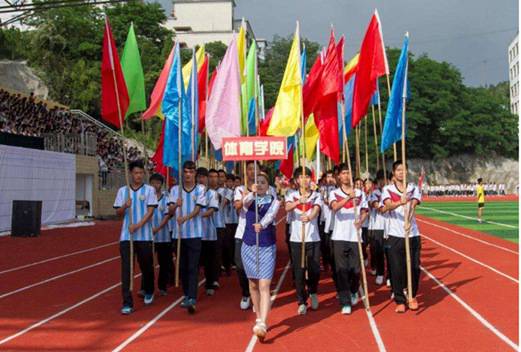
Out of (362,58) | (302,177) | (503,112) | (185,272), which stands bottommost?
(185,272)

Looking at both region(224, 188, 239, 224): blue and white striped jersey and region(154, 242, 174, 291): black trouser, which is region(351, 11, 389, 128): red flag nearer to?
region(224, 188, 239, 224): blue and white striped jersey

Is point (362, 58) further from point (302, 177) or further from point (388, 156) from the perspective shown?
point (388, 156)

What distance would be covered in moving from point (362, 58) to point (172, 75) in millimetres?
2923

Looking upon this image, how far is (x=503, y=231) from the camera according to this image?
63.2 feet

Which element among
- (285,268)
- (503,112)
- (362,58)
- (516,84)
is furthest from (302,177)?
(516,84)

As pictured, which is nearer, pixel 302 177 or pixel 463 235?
pixel 302 177

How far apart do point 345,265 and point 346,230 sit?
1.38ft

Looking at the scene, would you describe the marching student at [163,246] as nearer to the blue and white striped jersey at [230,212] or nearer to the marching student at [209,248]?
the marching student at [209,248]

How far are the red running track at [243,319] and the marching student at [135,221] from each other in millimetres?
430

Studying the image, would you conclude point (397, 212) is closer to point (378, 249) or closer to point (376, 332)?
point (376, 332)

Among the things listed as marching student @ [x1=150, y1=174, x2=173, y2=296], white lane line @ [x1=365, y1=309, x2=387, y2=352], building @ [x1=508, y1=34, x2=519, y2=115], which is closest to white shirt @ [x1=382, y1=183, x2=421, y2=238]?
white lane line @ [x1=365, y1=309, x2=387, y2=352]

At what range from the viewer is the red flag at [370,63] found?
8203mm

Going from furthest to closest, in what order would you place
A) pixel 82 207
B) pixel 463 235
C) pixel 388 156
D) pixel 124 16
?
pixel 388 156, pixel 124 16, pixel 82 207, pixel 463 235

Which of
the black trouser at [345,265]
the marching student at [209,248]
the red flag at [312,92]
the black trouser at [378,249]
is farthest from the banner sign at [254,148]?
the black trouser at [378,249]
